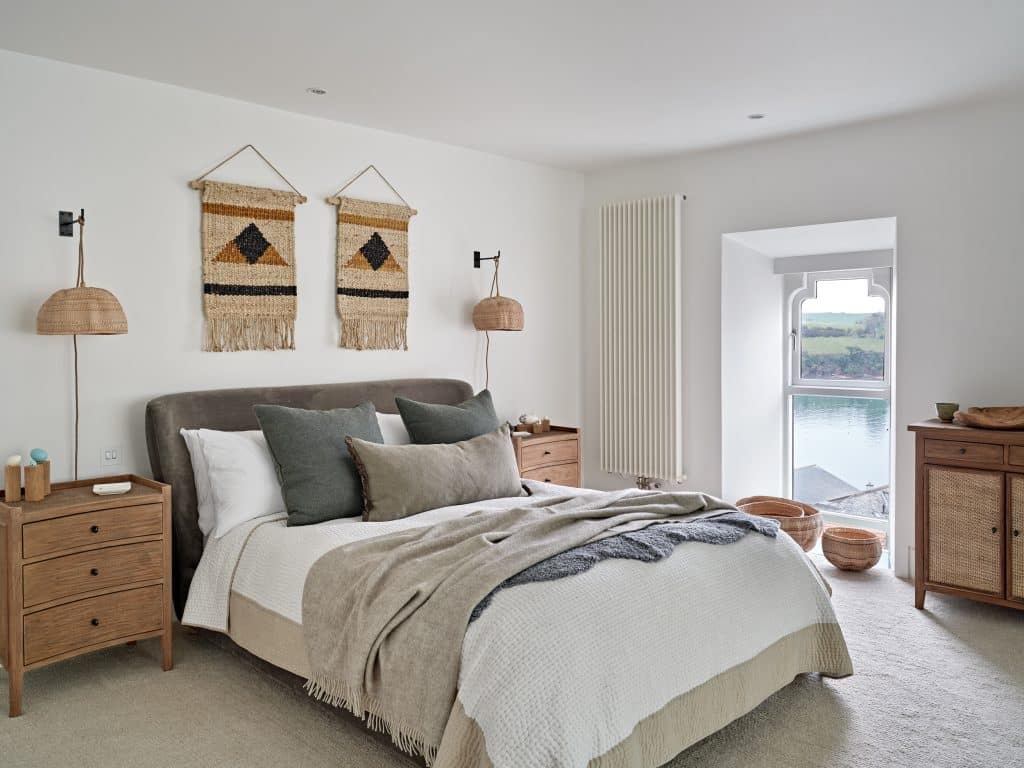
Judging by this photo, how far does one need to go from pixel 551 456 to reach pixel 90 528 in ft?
8.63

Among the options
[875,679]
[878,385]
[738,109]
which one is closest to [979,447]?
[875,679]

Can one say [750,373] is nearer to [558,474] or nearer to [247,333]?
[558,474]

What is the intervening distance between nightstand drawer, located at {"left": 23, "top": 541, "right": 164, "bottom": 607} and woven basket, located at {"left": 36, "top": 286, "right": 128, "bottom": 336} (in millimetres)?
848

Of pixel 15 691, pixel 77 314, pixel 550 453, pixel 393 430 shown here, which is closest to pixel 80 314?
pixel 77 314

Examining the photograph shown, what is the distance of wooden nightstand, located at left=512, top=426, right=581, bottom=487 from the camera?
4.79 m

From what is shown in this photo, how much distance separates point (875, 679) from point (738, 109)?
269 centimetres

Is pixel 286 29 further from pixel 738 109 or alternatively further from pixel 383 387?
pixel 738 109

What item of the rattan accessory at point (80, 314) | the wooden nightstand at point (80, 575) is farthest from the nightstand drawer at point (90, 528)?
the rattan accessory at point (80, 314)

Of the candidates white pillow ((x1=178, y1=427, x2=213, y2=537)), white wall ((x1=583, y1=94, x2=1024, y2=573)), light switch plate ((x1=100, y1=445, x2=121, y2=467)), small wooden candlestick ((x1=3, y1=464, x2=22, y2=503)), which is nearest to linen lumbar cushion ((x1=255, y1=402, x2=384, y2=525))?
white pillow ((x1=178, y1=427, x2=213, y2=537))

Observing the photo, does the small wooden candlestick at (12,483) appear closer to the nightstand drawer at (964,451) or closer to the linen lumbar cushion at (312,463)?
the linen lumbar cushion at (312,463)

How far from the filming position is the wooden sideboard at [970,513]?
3646 millimetres

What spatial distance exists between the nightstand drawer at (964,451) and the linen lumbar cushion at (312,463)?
2.63m

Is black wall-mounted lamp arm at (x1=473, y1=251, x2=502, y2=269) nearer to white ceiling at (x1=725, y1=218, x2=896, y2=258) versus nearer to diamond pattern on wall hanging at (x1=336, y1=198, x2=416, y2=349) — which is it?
diamond pattern on wall hanging at (x1=336, y1=198, x2=416, y2=349)

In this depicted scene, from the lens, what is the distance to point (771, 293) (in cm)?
557
